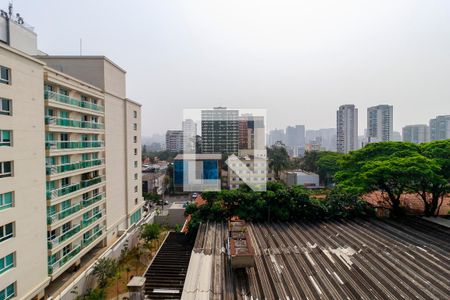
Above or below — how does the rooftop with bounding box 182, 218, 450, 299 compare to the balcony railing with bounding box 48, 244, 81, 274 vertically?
above

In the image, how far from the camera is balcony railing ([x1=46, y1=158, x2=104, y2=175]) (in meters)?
8.27

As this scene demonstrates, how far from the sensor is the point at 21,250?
684 cm

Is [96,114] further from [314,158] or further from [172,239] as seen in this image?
[314,158]

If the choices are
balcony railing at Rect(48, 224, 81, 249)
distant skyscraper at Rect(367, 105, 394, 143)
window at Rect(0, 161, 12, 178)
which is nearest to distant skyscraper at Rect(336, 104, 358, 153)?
distant skyscraper at Rect(367, 105, 394, 143)

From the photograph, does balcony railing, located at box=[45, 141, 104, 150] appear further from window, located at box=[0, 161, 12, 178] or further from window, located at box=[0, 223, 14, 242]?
window, located at box=[0, 223, 14, 242]

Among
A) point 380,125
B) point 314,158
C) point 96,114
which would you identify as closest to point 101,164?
point 96,114

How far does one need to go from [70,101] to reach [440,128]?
64.7 meters

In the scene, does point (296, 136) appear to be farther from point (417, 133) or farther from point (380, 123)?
point (380, 123)

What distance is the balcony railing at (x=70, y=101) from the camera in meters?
8.17

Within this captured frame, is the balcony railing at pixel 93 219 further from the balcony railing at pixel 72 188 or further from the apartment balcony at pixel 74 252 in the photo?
the balcony railing at pixel 72 188

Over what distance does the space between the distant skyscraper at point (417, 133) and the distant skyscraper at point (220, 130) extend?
164 feet

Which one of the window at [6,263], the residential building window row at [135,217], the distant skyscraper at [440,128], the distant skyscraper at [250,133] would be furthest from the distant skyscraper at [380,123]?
the window at [6,263]

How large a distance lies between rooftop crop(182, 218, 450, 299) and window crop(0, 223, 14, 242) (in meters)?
4.72

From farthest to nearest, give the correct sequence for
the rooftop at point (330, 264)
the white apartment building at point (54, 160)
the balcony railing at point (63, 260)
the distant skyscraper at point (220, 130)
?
the distant skyscraper at point (220, 130), the balcony railing at point (63, 260), the white apartment building at point (54, 160), the rooftop at point (330, 264)
